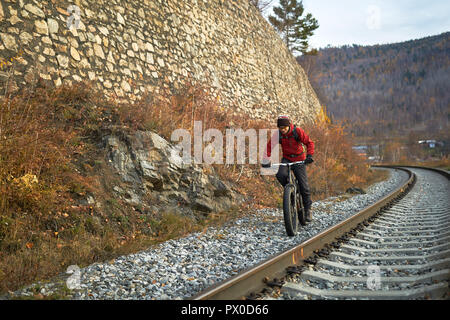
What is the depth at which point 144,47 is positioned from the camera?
9.04 meters

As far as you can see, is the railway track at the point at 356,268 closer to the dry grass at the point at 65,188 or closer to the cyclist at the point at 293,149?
the cyclist at the point at 293,149

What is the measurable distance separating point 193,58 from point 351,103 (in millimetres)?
141084

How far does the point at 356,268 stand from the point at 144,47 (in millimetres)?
8186

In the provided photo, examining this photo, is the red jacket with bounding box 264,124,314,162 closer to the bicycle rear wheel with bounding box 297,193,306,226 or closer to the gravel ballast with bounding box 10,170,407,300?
the bicycle rear wheel with bounding box 297,193,306,226

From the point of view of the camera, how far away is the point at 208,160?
7809 mm

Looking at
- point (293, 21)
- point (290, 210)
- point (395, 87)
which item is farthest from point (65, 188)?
point (395, 87)

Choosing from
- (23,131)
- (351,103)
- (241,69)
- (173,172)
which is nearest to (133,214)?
(173,172)

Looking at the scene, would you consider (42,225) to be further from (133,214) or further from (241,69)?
(241,69)

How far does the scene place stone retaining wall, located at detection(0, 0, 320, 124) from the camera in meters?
6.15

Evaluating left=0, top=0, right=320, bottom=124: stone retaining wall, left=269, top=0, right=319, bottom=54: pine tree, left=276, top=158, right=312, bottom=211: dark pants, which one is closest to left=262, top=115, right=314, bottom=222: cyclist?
left=276, top=158, right=312, bottom=211: dark pants

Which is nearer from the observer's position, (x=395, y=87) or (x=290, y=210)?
(x=290, y=210)

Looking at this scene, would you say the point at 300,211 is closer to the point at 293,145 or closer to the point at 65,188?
the point at 293,145

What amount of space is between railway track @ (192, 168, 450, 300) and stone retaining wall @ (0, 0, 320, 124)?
5.42 m

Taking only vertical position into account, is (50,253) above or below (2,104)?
below
